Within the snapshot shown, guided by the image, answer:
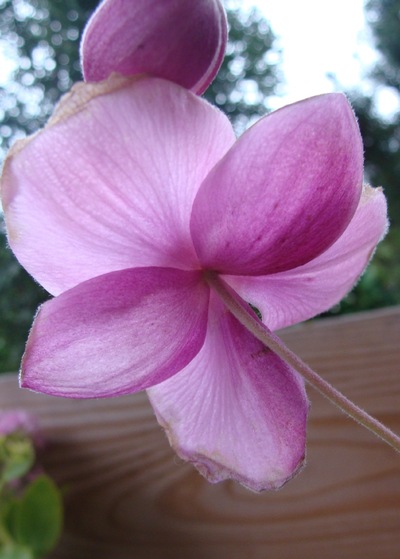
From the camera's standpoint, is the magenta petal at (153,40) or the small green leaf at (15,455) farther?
the small green leaf at (15,455)

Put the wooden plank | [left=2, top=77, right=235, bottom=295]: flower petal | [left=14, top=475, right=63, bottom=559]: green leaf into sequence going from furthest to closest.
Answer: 1. [left=14, top=475, right=63, bottom=559]: green leaf
2. the wooden plank
3. [left=2, top=77, right=235, bottom=295]: flower petal

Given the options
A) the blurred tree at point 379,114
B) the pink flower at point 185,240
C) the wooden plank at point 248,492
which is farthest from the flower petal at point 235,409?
the blurred tree at point 379,114

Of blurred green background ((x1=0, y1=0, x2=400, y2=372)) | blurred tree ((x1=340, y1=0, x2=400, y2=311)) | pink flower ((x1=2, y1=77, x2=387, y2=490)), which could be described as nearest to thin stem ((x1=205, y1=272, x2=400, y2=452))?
pink flower ((x1=2, y1=77, x2=387, y2=490))

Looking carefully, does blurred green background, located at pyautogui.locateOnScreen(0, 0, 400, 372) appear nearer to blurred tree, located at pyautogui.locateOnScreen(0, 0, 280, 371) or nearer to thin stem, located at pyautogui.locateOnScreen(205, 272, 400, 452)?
blurred tree, located at pyautogui.locateOnScreen(0, 0, 280, 371)

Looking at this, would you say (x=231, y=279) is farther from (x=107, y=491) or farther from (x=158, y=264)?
(x=107, y=491)

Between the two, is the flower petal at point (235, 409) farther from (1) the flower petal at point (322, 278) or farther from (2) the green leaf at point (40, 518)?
(2) the green leaf at point (40, 518)

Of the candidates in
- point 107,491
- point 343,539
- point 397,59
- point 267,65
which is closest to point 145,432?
point 107,491
